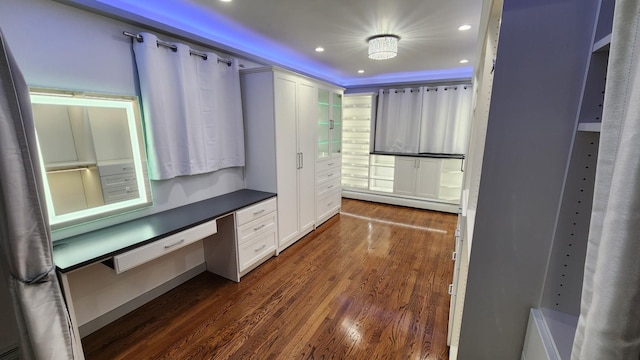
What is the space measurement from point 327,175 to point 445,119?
2.43 meters

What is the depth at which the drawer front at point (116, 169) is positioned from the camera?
186cm

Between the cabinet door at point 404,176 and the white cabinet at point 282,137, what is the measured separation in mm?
2161

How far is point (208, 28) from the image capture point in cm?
251

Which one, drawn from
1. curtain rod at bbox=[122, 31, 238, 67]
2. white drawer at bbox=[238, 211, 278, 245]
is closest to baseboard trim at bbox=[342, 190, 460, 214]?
white drawer at bbox=[238, 211, 278, 245]

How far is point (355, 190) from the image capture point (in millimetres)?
5348

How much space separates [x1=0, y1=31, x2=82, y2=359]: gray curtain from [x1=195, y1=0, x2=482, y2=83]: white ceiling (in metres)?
1.45

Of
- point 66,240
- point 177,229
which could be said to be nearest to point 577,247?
point 177,229

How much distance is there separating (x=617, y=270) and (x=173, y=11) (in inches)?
114

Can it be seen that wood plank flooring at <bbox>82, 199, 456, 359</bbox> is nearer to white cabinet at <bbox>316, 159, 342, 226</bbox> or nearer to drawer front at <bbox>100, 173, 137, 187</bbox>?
white cabinet at <bbox>316, 159, 342, 226</bbox>

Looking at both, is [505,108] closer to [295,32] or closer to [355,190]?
[295,32]

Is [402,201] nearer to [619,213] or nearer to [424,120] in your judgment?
[424,120]

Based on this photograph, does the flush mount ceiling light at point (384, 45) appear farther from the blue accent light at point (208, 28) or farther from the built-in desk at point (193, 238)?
the built-in desk at point (193, 238)

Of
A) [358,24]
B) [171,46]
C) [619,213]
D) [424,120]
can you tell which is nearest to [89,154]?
[171,46]

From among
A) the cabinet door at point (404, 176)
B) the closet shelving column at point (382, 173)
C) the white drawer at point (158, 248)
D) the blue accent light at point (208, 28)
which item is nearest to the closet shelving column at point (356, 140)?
the closet shelving column at point (382, 173)
